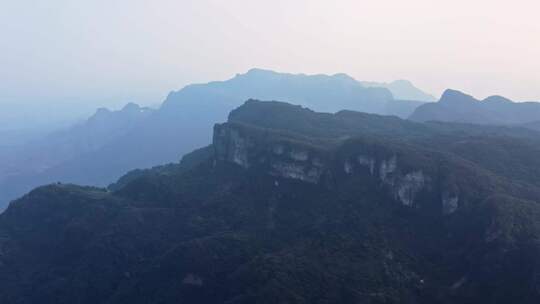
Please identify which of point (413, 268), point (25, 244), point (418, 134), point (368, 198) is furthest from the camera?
point (418, 134)

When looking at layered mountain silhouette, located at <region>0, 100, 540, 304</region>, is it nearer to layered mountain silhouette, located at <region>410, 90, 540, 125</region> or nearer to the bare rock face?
the bare rock face

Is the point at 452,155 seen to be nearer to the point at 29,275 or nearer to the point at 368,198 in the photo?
the point at 368,198

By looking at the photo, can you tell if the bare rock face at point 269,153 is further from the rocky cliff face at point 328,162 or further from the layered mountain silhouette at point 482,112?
the layered mountain silhouette at point 482,112

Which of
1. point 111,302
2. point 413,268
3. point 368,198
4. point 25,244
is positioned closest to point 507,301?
point 413,268

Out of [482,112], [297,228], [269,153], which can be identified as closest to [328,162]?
[269,153]

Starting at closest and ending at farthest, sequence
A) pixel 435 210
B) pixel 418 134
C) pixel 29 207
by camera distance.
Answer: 1. pixel 435 210
2. pixel 29 207
3. pixel 418 134

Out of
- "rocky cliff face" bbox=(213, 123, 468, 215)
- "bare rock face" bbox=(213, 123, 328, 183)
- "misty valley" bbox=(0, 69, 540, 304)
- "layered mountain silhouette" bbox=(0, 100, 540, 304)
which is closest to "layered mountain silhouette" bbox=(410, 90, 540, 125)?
"misty valley" bbox=(0, 69, 540, 304)
